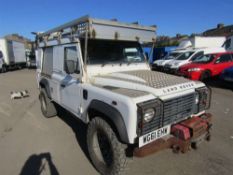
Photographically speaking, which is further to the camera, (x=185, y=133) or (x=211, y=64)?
(x=211, y=64)

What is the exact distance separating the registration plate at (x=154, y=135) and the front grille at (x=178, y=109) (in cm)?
9

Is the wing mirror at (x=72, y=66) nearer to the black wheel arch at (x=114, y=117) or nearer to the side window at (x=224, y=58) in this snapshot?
the black wheel arch at (x=114, y=117)

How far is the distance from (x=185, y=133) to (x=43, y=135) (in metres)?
3.28

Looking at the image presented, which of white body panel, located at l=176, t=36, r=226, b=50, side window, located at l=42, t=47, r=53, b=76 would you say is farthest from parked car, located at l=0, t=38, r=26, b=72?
white body panel, located at l=176, t=36, r=226, b=50

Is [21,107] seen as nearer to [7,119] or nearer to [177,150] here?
[7,119]

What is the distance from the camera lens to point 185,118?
9.89ft

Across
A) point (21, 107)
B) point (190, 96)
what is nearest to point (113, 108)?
point (190, 96)

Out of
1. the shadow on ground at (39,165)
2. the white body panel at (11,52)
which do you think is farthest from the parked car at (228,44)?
the white body panel at (11,52)

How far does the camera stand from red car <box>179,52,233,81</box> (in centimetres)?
990

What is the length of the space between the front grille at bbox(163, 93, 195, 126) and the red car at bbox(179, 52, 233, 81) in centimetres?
730

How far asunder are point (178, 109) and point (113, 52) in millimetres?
1852

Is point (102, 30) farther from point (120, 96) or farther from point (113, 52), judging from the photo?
point (120, 96)

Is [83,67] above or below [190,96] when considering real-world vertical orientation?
above

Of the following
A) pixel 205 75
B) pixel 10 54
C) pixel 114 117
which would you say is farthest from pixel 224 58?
pixel 10 54
